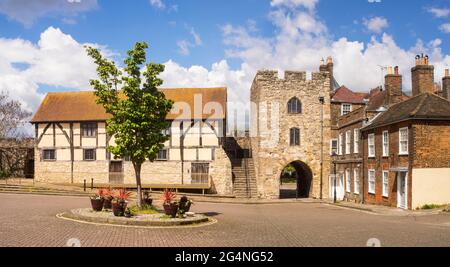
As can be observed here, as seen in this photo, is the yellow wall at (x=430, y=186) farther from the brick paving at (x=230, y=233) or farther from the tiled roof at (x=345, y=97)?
the tiled roof at (x=345, y=97)

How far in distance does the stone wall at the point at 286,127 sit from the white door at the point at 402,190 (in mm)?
12157

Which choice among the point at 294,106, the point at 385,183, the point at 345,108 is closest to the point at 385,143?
the point at 385,183

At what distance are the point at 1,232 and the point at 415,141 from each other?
779 inches

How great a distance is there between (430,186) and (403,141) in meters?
2.79

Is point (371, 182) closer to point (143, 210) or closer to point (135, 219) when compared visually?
point (143, 210)

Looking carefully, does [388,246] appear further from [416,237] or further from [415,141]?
[415,141]

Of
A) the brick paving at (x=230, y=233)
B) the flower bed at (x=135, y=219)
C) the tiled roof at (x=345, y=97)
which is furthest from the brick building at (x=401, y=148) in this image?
the flower bed at (x=135, y=219)

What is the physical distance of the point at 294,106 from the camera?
38.1 m

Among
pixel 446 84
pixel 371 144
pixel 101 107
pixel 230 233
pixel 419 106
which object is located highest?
pixel 446 84

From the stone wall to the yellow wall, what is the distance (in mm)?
13940

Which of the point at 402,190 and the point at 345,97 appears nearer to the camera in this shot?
the point at 402,190

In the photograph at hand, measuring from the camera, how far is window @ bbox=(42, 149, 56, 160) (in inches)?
1572

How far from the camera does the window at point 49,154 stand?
3994 cm
